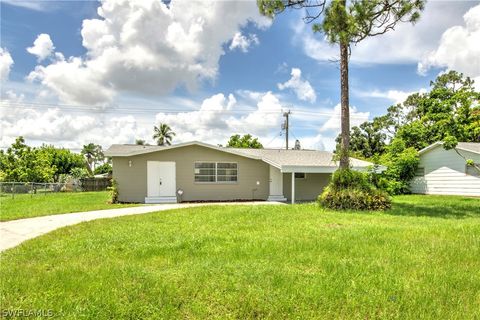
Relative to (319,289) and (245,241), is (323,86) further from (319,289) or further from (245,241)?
(319,289)

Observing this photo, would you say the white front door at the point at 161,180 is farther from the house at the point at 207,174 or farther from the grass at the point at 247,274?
the grass at the point at 247,274

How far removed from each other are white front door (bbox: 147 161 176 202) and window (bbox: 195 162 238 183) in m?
1.30

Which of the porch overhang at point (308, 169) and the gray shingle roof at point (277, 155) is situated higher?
the gray shingle roof at point (277, 155)

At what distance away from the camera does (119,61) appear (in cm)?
1466

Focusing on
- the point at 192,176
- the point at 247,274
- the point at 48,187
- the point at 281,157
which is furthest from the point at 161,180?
the point at 247,274

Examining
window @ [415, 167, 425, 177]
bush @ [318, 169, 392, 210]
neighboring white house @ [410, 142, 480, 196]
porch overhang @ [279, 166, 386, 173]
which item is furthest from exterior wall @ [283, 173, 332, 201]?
window @ [415, 167, 425, 177]

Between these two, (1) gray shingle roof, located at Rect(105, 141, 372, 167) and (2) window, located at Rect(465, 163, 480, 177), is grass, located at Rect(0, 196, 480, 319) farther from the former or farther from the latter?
(2) window, located at Rect(465, 163, 480, 177)

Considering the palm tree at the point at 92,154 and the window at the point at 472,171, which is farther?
the palm tree at the point at 92,154

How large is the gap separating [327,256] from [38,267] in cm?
432

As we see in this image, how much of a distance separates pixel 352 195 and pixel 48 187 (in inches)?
824

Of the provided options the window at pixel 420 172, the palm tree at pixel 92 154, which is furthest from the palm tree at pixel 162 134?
the window at pixel 420 172

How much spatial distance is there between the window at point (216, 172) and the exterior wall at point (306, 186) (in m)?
3.08

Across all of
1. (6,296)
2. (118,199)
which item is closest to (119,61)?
(118,199)

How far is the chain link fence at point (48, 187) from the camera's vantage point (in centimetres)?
1917
